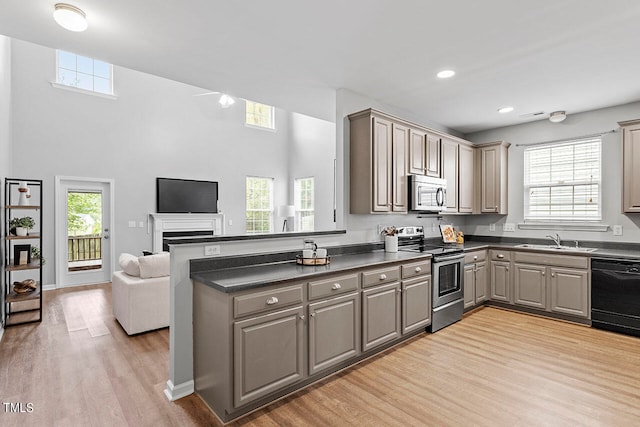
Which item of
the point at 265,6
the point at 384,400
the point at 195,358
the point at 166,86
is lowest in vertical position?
the point at 384,400

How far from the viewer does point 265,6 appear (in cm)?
221

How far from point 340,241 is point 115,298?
288 centimetres

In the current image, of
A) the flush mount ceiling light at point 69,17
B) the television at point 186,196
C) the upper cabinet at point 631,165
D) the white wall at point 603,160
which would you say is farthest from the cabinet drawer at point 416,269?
the television at point 186,196

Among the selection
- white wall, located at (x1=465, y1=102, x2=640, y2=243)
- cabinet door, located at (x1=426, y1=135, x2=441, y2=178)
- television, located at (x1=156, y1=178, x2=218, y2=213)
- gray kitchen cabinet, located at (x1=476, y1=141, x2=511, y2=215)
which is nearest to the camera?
white wall, located at (x1=465, y1=102, x2=640, y2=243)

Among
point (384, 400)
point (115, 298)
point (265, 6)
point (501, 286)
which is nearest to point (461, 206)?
point (501, 286)

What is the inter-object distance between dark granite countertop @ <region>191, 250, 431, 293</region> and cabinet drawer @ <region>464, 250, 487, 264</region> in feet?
4.31

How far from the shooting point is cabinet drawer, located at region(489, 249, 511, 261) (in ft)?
14.8

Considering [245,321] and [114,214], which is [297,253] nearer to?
[245,321]

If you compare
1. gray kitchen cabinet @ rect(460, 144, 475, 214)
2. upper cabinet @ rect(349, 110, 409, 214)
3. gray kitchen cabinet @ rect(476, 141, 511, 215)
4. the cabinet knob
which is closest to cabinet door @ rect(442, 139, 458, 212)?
gray kitchen cabinet @ rect(460, 144, 475, 214)

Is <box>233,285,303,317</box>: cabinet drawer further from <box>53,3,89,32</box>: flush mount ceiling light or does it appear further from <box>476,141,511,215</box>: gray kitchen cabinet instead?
<box>476,141,511,215</box>: gray kitchen cabinet

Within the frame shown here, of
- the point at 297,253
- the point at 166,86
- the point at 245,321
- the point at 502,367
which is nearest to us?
the point at 245,321

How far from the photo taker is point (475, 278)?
4395 millimetres

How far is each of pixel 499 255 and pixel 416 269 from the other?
6.04 feet

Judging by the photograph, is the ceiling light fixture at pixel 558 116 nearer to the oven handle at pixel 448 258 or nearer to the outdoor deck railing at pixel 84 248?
the oven handle at pixel 448 258
